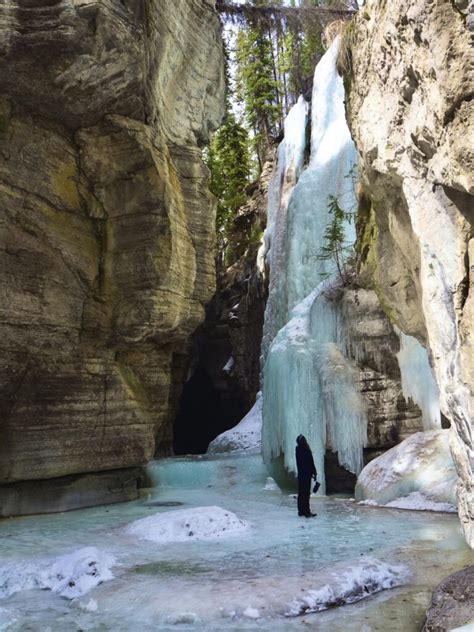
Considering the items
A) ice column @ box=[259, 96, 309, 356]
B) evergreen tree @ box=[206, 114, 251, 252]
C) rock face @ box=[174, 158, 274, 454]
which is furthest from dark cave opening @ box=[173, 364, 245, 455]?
ice column @ box=[259, 96, 309, 356]

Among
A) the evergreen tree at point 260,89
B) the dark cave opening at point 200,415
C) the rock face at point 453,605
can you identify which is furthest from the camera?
the evergreen tree at point 260,89

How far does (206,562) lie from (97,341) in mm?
6442

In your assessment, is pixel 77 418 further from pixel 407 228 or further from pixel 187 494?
pixel 407 228

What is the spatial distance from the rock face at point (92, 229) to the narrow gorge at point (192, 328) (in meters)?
0.04

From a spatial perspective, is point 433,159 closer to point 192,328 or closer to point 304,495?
point 304,495

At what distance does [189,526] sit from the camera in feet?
25.5

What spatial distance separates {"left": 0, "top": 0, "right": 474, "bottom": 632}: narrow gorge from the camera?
491 centimetres

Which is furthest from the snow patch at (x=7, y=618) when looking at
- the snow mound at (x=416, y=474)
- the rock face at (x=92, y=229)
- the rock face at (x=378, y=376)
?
the rock face at (x=378, y=376)

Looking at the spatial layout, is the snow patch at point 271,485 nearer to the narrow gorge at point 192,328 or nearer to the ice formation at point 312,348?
the narrow gorge at point 192,328

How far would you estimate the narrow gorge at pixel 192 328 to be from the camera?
16.1ft

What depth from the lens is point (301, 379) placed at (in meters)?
13.3

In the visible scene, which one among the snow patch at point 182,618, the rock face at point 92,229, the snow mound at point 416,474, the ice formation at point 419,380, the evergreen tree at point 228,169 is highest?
the evergreen tree at point 228,169

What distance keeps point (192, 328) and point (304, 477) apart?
5316 millimetres

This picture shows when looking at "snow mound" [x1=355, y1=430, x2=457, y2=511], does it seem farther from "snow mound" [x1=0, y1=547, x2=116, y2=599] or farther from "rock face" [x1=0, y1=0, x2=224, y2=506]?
"snow mound" [x1=0, y1=547, x2=116, y2=599]
